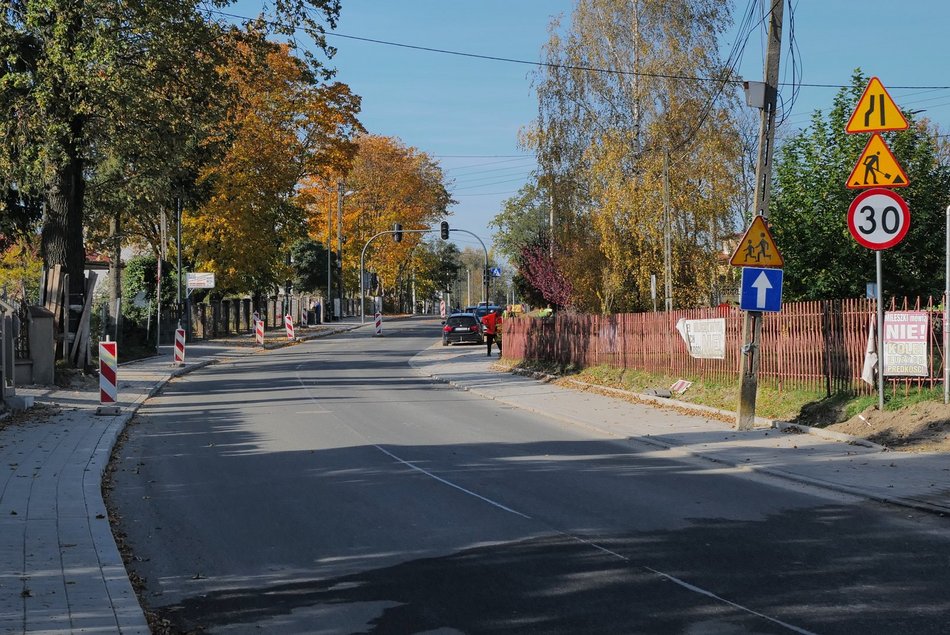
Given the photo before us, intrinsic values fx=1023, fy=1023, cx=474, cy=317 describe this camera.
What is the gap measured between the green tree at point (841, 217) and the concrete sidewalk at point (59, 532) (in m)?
13.7

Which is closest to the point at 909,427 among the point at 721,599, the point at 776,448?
the point at 776,448

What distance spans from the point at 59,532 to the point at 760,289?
10.8 metres

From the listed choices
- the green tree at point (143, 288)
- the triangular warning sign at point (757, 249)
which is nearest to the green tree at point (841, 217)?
the triangular warning sign at point (757, 249)

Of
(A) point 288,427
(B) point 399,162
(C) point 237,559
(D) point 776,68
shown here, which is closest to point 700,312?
(D) point 776,68

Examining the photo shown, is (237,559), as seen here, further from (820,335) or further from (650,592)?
(820,335)

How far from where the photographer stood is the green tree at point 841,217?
2031 cm

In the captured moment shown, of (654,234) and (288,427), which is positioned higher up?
(654,234)

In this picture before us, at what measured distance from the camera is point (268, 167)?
4541 cm

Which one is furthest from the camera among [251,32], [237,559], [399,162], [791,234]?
[399,162]

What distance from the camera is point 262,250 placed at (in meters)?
46.8

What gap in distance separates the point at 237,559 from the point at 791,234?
636 inches

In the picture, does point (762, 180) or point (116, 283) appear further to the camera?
point (116, 283)

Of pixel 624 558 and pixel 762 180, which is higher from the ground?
pixel 762 180

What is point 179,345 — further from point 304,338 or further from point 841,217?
point 304,338
